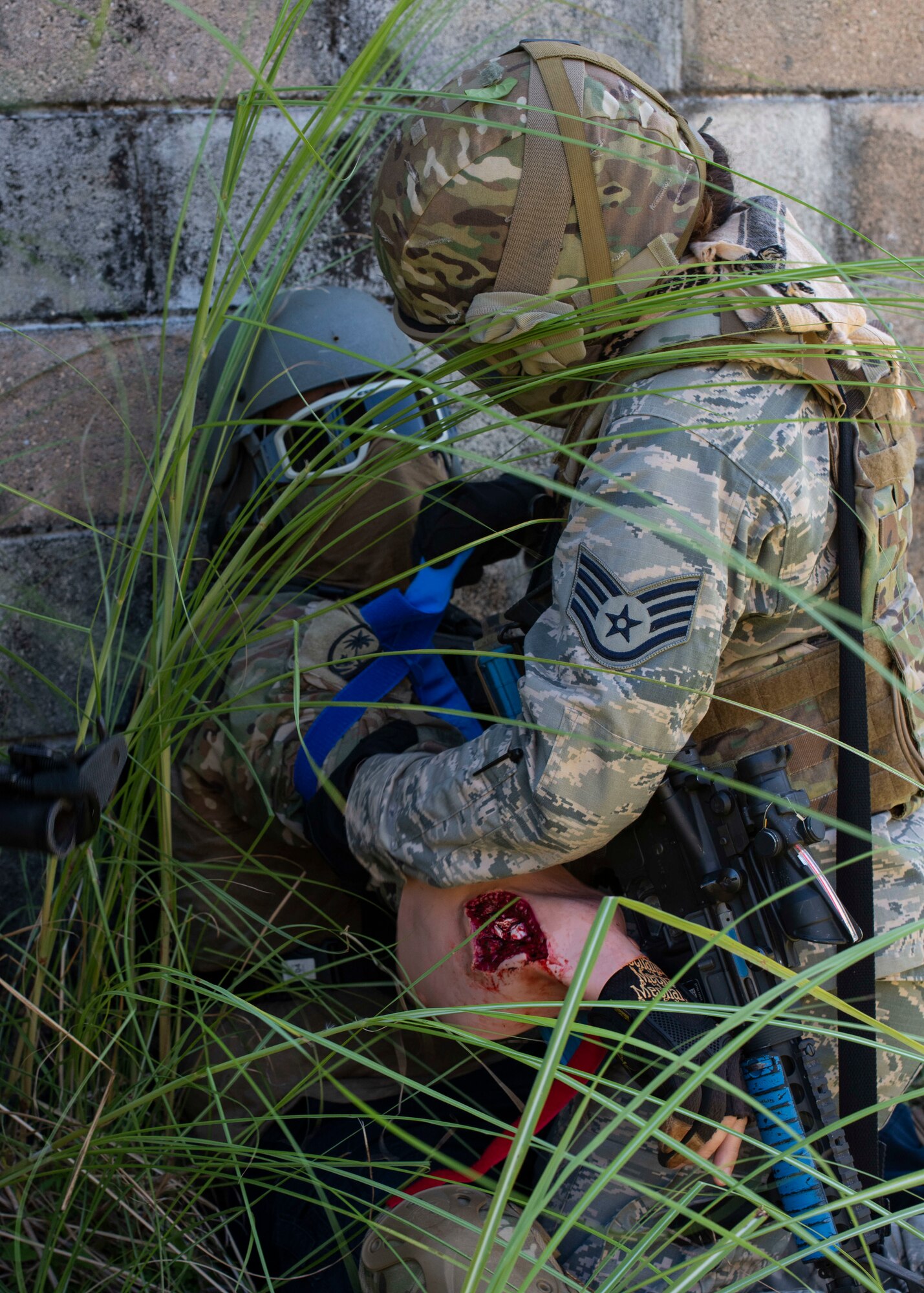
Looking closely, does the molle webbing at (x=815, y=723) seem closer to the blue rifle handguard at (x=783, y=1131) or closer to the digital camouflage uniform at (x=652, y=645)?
the digital camouflage uniform at (x=652, y=645)

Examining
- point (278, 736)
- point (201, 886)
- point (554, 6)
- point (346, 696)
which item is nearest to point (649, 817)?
point (346, 696)

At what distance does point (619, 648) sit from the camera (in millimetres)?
1078

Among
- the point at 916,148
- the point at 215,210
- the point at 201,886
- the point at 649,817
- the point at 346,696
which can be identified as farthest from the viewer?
the point at 916,148

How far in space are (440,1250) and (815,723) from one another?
0.75 metres

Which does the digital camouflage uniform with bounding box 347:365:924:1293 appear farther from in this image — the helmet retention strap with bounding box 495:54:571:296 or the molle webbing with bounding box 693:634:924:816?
the helmet retention strap with bounding box 495:54:571:296

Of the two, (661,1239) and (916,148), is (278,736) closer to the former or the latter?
(661,1239)

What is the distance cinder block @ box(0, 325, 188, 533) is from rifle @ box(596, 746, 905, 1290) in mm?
1080

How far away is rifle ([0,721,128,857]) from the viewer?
79 cm

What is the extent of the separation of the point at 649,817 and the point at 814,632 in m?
0.32

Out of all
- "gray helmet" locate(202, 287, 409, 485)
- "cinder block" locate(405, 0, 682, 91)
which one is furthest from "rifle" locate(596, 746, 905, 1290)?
"cinder block" locate(405, 0, 682, 91)

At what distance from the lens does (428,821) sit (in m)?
1.24

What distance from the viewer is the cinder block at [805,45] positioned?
196 centimetres

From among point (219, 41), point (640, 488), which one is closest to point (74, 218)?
point (219, 41)

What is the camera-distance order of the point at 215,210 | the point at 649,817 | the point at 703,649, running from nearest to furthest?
the point at 703,649 → the point at 649,817 → the point at 215,210
